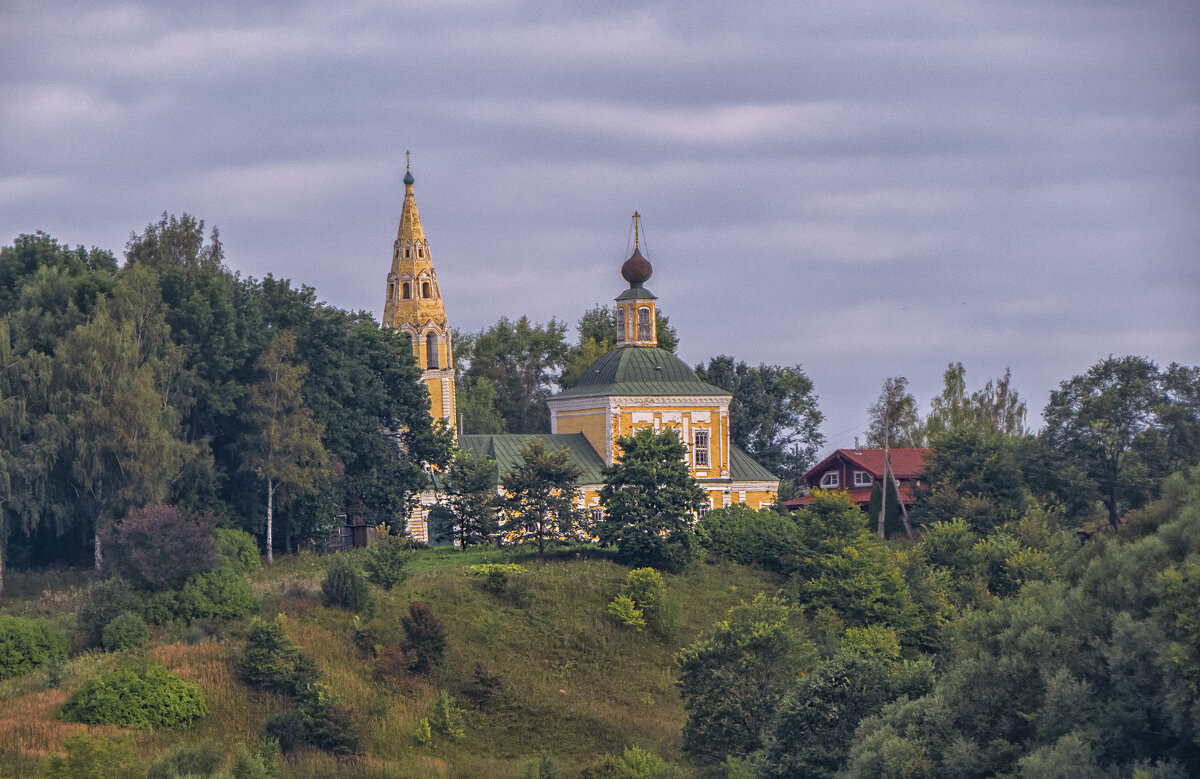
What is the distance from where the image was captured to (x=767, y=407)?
263 ft

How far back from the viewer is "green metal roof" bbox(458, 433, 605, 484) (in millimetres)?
61500

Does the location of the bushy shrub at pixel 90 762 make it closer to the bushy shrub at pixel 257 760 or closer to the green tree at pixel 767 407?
the bushy shrub at pixel 257 760

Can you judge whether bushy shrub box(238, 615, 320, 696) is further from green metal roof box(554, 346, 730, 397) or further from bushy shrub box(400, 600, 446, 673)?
green metal roof box(554, 346, 730, 397)

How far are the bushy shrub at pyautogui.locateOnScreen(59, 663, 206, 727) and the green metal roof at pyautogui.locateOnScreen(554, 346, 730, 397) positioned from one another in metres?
28.9

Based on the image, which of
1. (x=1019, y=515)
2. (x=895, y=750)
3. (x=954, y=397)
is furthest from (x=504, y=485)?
(x=954, y=397)

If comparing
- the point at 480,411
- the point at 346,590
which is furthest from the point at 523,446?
the point at 480,411

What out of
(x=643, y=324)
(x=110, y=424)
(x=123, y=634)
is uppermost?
(x=643, y=324)

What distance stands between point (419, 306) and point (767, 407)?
24.5 metres

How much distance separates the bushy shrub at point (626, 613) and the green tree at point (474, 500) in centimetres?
682

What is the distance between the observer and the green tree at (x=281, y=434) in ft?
159

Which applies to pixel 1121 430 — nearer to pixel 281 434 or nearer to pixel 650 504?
pixel 650 504

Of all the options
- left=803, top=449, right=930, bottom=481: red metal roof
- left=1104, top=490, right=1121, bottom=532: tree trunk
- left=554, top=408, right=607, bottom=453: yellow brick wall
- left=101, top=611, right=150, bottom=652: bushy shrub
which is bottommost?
left=101, top=611, right=150, bottom=652: bushy shrub

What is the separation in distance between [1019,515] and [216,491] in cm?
3071

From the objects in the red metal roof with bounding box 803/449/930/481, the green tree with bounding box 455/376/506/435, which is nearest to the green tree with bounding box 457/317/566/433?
the green tree with bounding box 455/376/506/435
